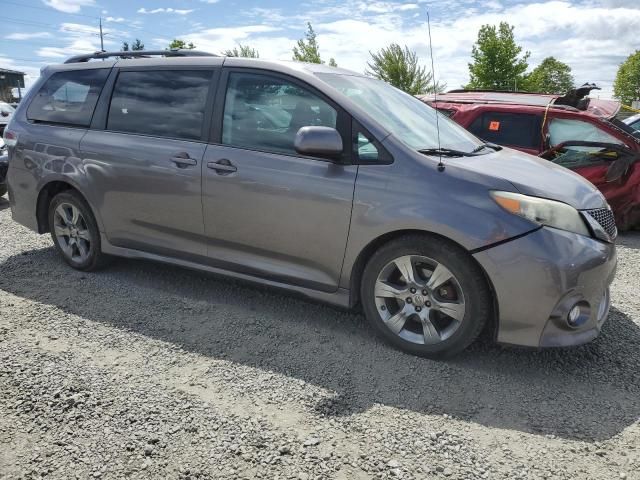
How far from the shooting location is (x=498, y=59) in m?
40.2

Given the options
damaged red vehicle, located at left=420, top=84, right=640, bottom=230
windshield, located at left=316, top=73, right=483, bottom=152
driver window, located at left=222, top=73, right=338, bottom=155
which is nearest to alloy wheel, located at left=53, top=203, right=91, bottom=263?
driver window, located at left=222, top=73, right=338, bottom=155

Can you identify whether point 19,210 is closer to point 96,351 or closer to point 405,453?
point 96,351

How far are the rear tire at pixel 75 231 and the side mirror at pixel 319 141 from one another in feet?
7.25

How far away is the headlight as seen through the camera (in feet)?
9.64

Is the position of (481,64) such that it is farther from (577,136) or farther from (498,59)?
(577,136)

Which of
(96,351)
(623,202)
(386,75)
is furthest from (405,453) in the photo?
(386,75)

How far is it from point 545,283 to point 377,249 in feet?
3.17

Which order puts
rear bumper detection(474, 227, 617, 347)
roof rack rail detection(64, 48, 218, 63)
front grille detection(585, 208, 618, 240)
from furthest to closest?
roof rack rail detection(64, 48, 218, 63) < front grille detection(585, 208, 618, 240) < rear bumper detection(474, 227, 617, 347)

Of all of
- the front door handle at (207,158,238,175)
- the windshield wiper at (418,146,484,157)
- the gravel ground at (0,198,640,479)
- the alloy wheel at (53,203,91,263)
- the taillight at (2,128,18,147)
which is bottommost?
the gravel ground at (0,198,640,479)

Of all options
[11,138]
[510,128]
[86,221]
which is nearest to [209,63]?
[86,221]

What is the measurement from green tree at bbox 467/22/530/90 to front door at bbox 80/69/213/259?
3916 cm

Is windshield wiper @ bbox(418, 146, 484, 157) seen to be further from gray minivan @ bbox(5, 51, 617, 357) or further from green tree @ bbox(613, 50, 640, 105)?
green tree @ bbox(613, 50, 640, 105)

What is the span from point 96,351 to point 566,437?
265 centimetres

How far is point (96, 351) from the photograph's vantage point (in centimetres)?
336
